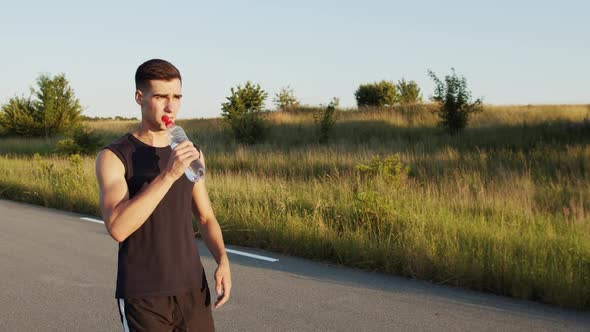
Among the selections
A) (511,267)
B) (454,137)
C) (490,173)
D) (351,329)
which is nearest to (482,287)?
(511,267)

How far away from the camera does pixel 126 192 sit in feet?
8.06

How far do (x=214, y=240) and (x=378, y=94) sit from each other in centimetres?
7132

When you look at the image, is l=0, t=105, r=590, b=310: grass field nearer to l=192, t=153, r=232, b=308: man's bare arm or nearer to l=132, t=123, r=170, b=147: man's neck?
l=192, t=153, r=232, b=308: man's bare arm

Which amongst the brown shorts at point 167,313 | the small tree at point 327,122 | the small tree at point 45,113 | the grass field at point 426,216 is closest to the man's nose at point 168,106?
the brown shorts at point 167,313

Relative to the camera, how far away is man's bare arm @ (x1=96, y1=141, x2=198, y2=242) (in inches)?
88.4

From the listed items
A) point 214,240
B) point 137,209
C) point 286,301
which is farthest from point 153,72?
point 286,301

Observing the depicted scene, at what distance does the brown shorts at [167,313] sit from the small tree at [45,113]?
40.5 m

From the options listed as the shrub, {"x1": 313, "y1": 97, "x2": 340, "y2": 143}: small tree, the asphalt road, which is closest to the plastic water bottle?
the asphalt road

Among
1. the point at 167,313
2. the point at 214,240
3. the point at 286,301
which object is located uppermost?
the point at 214,240

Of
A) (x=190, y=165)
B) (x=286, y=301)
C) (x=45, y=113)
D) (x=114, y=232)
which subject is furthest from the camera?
(x=45, y=113)

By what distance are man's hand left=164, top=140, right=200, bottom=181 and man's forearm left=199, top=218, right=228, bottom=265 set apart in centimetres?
66

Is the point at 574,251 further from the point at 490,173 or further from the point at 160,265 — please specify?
the point at 490,173

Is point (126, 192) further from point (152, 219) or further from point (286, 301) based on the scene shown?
point (286, 301)

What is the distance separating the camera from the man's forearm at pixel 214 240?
285 cm
